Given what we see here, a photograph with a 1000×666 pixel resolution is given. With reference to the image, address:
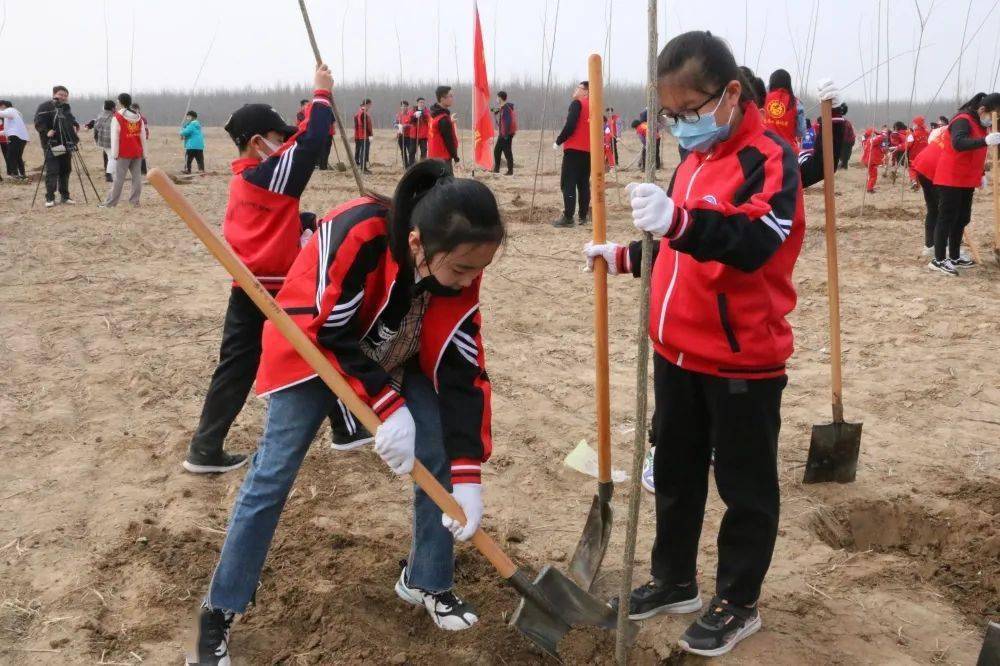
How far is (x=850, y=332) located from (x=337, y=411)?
388 cm

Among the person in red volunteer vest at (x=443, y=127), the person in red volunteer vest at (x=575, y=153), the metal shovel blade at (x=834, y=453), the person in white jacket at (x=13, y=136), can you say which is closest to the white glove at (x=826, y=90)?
the metal shovel blade at (x=834, y=453)

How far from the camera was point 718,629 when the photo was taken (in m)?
2.52

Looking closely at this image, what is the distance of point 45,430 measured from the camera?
13.5 ft

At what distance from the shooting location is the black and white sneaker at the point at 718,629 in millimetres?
A: 2504

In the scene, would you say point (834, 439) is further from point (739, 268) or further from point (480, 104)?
point (480, 104)

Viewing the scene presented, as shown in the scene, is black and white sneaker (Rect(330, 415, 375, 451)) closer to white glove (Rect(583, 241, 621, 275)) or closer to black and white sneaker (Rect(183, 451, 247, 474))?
black and white sneaker (Rect(183, 451, 247, 474))

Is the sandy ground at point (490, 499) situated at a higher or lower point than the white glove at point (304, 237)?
lower

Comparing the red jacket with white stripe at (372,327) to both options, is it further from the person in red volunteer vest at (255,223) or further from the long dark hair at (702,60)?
the person in red volunteer vest at (255,223)

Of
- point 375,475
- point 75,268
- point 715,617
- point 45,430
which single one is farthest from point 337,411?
point 75,268

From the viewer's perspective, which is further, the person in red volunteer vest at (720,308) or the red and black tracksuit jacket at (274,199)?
the red and black tracksuit jacket at (274,199)

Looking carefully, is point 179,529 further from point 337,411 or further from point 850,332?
point 850,332

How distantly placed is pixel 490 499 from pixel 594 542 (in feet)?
2.44

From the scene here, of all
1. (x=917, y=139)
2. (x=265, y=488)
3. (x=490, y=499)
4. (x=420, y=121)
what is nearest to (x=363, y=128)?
(x=420, y=121)

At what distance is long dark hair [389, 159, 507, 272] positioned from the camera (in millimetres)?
2029
